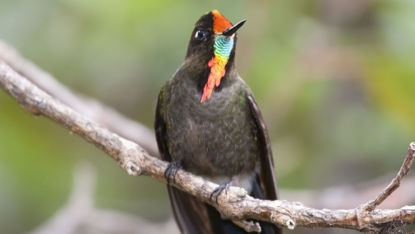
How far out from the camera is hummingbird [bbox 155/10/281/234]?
3.90 metres

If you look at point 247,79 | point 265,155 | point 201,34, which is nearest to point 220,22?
point 201,34

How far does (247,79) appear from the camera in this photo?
544cm

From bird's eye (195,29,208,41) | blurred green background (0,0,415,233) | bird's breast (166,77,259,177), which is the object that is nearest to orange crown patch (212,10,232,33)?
bird's eye (195,29,208,41)

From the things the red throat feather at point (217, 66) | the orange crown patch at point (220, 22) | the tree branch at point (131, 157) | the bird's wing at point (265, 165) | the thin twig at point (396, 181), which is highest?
the orange crown patch at point (220, 22)

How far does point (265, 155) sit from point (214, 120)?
409 mm

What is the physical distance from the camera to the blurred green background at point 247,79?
200 inches

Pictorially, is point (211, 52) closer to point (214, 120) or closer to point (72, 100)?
point (214, 120)

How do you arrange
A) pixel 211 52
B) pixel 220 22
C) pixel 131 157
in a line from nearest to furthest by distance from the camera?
pixel 131 157
pixel 220 22
pixel 211 52

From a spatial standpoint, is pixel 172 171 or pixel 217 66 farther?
pixel 217 66

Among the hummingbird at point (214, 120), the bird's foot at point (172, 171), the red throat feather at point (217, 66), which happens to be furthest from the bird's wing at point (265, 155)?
the bird's foot at point (172, 171)

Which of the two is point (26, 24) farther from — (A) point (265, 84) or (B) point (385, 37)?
(B) point (385, 37)

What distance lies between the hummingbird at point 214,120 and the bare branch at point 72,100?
1.87 ft

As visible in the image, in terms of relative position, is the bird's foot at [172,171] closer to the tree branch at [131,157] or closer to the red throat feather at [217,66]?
the tree branch at [131,157]

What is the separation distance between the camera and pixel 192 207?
4.22 meters
